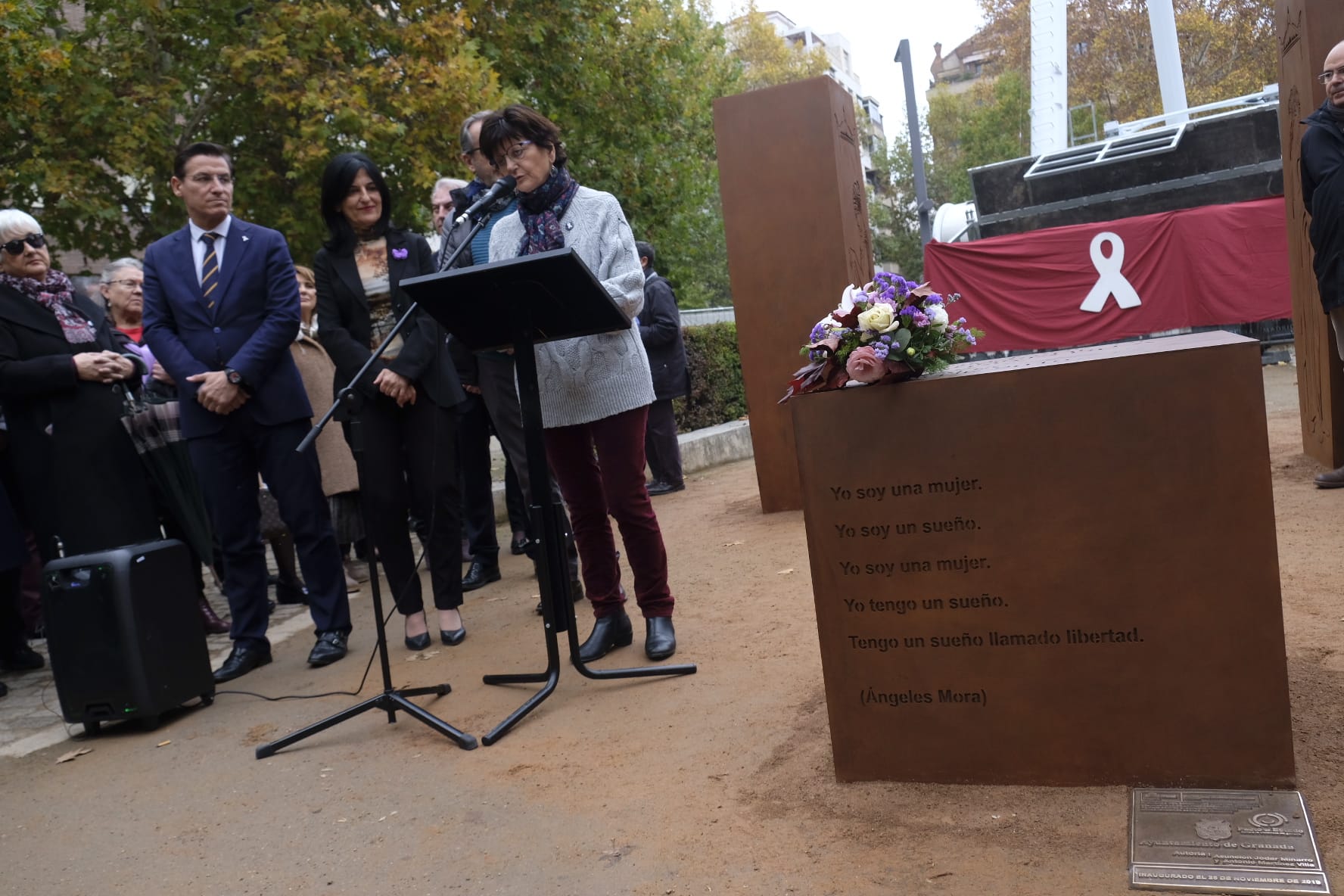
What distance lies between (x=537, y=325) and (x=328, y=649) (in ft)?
7.58

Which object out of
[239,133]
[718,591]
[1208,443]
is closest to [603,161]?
[239,133]

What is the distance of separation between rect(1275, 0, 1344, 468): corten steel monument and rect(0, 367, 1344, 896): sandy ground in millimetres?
1516

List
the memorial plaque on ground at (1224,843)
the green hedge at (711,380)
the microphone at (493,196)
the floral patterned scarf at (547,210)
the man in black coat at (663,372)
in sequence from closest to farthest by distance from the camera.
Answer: the memorial plaque on ground at (1224,843) < the microphone at (493,196) < the floral patterned scarf at (547,210) < the man in black coat at (663,372) < the green hedge at (711,380)

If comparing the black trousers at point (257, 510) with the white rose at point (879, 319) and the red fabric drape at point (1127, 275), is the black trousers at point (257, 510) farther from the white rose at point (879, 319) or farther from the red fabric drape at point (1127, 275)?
the red fabric drape at point (1127, 275)

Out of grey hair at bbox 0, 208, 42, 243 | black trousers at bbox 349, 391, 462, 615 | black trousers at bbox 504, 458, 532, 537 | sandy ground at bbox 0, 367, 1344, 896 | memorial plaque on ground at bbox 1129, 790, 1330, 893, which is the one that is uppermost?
grey hair at bbox 0, 208, 42, 243

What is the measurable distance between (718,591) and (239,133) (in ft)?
30.1

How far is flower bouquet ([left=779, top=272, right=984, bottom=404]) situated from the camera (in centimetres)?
310

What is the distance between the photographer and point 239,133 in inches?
505

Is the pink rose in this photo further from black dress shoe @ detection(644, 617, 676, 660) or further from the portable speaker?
the portable speaker

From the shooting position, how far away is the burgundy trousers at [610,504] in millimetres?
4766

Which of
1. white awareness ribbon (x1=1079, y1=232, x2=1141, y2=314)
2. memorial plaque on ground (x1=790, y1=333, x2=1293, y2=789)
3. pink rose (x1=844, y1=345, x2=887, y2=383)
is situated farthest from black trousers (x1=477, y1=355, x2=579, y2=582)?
white awareness ribbon (x1=1079, y1=232, x2=1141, y2=314)

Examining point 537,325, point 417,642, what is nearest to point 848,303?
point 537,325

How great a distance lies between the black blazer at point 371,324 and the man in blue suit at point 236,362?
A: 0.61ft

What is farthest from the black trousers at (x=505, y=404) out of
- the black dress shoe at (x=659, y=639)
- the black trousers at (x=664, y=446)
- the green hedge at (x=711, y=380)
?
the green hedge at (x=711, y=380)
